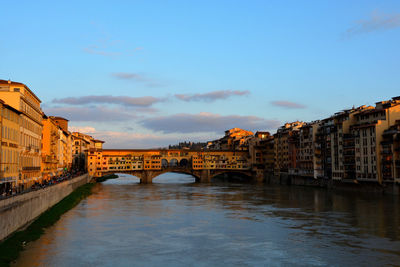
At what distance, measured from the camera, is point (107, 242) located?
1168 inches

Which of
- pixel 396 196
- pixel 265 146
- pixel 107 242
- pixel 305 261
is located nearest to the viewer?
pixel 305 261

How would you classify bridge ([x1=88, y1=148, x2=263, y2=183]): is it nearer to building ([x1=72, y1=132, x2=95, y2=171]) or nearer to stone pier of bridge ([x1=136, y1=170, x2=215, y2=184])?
stone pier of bridge ([x1=136, y1=170, x2=215, y2=184])

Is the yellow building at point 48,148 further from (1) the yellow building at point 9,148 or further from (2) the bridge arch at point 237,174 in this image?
(2) the bridge arch at point 237,174

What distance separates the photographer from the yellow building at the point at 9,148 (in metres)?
37.5

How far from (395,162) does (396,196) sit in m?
5.13

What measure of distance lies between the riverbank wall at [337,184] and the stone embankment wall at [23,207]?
48.1 meters

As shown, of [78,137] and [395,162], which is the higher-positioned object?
[78,137]

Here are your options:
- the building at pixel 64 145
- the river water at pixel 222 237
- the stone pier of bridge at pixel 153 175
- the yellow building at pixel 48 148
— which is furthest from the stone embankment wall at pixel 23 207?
the stone pier of bridge at pixel 153 175

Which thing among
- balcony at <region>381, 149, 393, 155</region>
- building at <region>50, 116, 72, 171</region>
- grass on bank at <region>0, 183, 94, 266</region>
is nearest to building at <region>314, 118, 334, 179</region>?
balcony at <region>381, 149, 393, 155</region>

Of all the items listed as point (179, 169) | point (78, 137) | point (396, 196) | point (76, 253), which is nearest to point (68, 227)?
point (76, 253)

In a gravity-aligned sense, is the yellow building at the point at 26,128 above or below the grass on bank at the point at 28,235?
above

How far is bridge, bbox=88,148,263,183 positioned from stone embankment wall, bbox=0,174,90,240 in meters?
63.3

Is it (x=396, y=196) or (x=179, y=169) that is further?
(x=179, y=169)

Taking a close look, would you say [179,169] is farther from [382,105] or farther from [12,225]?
[12,225]
